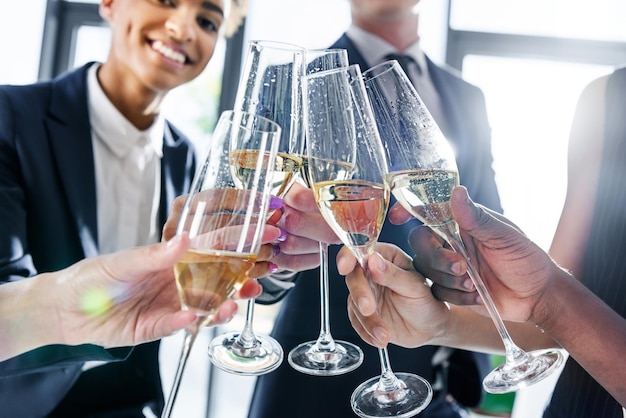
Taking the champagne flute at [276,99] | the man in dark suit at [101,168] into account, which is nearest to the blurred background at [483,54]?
the man in dark suit at [101,168]

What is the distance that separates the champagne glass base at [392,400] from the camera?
2.69 ft

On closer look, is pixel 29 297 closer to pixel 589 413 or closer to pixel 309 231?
pixel 309 231

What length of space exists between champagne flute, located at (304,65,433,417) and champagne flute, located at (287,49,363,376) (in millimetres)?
92

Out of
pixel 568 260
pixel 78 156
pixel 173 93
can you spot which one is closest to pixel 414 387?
pixel 568 260

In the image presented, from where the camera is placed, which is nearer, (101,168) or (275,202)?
(275,202)

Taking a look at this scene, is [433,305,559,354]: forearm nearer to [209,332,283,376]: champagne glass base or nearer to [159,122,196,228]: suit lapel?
[209,332,283,376]: champagne glass base

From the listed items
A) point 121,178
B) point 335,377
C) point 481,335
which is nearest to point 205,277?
point 481,335

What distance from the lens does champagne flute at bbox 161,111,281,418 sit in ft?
2.14

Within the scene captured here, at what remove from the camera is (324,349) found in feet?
3.13

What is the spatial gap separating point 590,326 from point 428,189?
39 cm

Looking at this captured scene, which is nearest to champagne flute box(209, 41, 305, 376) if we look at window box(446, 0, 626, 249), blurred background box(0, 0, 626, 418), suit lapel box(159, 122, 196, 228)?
suit lapel box(159, 122, 196, 228)

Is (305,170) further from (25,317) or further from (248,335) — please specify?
(25,317)

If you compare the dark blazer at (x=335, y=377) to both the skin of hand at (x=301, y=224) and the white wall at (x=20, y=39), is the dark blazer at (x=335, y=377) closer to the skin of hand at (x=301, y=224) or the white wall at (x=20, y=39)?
the skin of hand at (x=301, y=224)

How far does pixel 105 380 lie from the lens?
1551 mm
